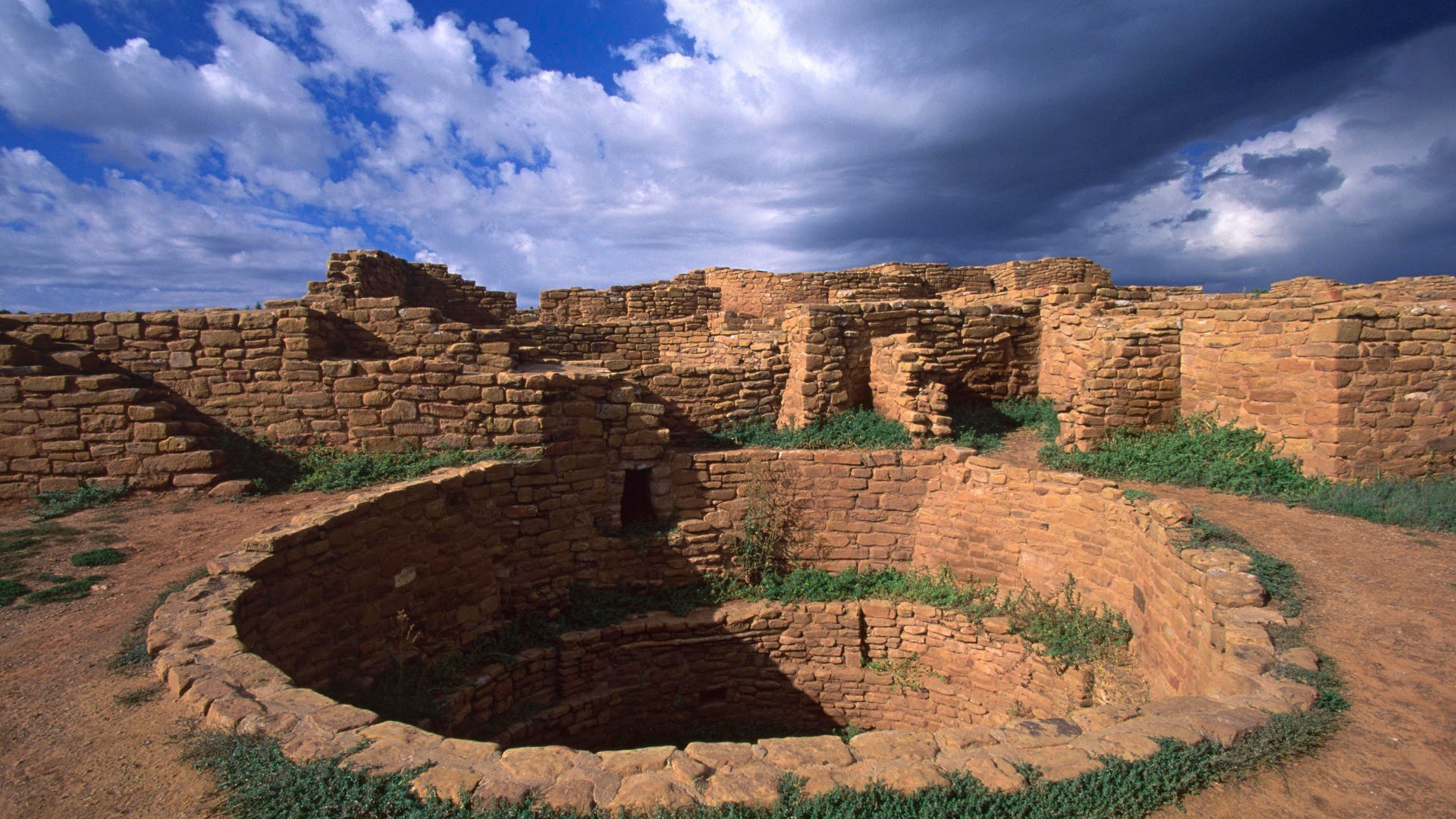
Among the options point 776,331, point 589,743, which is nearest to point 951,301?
point 776,331

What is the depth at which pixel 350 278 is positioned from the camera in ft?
38.0

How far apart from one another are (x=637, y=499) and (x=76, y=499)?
20.8 feet

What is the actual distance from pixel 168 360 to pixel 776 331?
28.4ft

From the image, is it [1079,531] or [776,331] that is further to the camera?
[776,331]

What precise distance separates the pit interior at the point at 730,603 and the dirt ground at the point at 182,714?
1.28 metres

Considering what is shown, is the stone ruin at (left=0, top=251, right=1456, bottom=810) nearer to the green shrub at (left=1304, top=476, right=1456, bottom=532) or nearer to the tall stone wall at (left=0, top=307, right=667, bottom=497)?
the tall stone wall at (left=0, top=307, right=667, bottom=497)

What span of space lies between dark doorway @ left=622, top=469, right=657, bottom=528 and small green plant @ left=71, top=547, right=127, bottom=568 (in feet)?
16.9

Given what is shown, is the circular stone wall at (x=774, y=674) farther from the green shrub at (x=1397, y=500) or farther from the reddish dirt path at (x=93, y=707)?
the green shrub at (x=1397, y=500)

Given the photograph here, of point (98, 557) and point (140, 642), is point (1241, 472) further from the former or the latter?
point (98, 557)

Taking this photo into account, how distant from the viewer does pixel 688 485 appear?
29.5 ft

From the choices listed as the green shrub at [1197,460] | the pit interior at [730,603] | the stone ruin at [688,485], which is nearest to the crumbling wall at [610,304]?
the stone ruin at [688,485]

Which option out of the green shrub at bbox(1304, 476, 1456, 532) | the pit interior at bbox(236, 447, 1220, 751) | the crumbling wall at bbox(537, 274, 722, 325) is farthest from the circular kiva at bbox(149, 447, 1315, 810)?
the crumbling wall at bbox(537, 274, 722, 325)

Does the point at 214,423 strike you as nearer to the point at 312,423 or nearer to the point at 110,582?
the point at 312,423

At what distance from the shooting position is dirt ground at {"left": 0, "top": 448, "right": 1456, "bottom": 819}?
3395 mm
